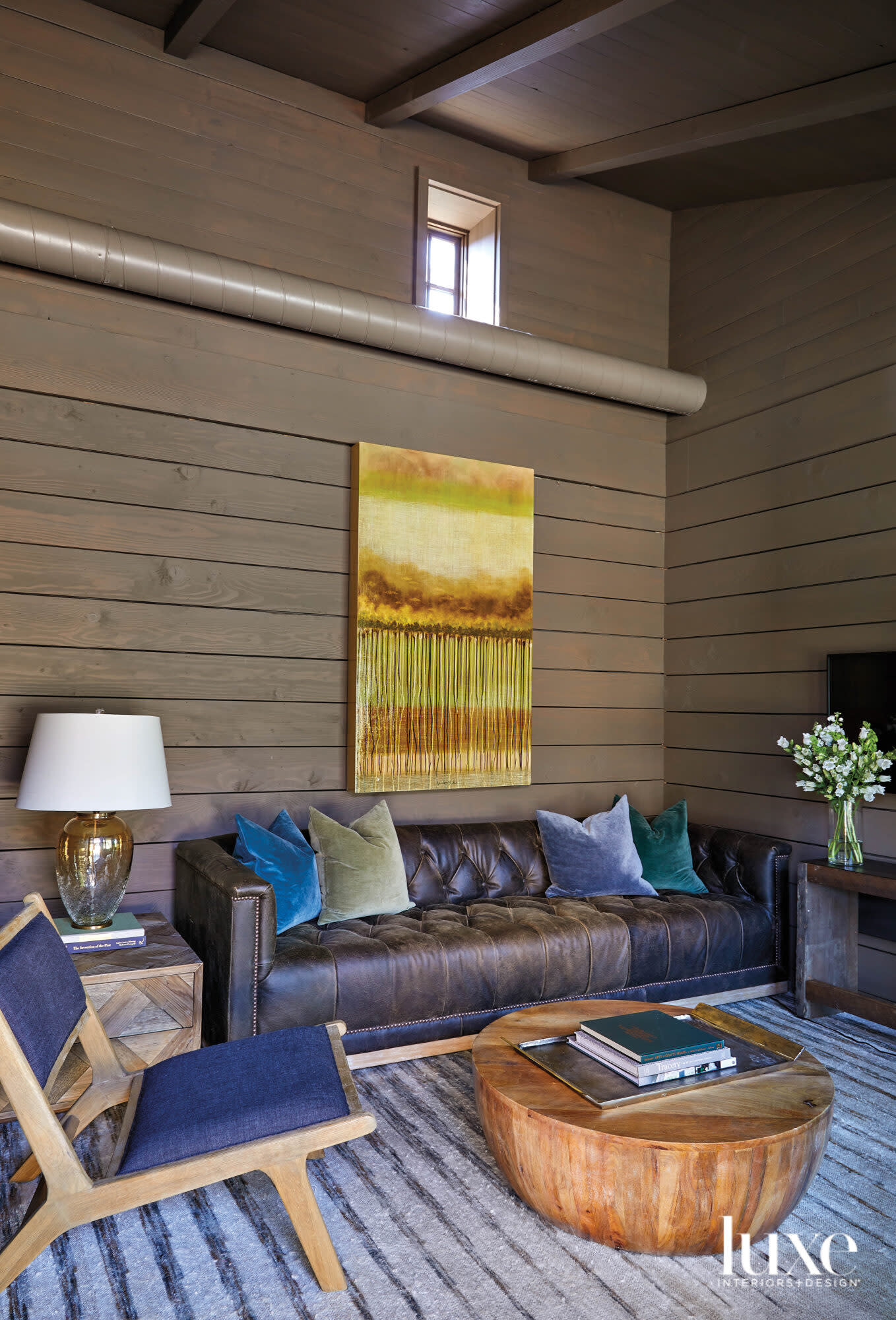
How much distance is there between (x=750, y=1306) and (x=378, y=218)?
4260 mm

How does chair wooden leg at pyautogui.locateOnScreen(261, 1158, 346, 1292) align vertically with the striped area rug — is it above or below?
above

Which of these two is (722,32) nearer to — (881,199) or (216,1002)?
(881,199)

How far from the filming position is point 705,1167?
1.95m

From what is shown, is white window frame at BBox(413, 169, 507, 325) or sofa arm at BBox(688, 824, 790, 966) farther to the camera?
white window frame at BBox(413, 169, 507, 325)

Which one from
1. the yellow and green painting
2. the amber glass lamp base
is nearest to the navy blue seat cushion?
the amber glass lamp base

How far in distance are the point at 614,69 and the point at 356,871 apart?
133 inches

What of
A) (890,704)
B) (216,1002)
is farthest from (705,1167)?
(890,704)

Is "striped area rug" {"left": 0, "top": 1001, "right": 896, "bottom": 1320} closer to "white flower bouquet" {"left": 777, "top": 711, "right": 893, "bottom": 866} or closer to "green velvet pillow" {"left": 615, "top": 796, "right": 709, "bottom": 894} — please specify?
"white flower bouquet" {"left": 777, "top": 711, "right": 893, "bottom": 866}

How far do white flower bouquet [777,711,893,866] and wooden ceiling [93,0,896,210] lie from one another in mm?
2413

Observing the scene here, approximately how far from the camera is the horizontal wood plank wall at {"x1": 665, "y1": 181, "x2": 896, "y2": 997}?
4000 millimetres

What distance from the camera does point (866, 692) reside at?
389cm

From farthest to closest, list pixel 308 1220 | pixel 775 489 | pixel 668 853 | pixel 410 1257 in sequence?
pixel 775 489 < pixel 668 853 < pixel 410 1257 < pixel 308 1220

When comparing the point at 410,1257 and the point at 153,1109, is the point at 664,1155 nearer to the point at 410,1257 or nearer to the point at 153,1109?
the point at 410,1257

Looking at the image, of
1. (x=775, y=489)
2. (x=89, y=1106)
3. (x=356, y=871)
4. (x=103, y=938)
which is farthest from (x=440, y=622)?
(x=89, y=1106)
